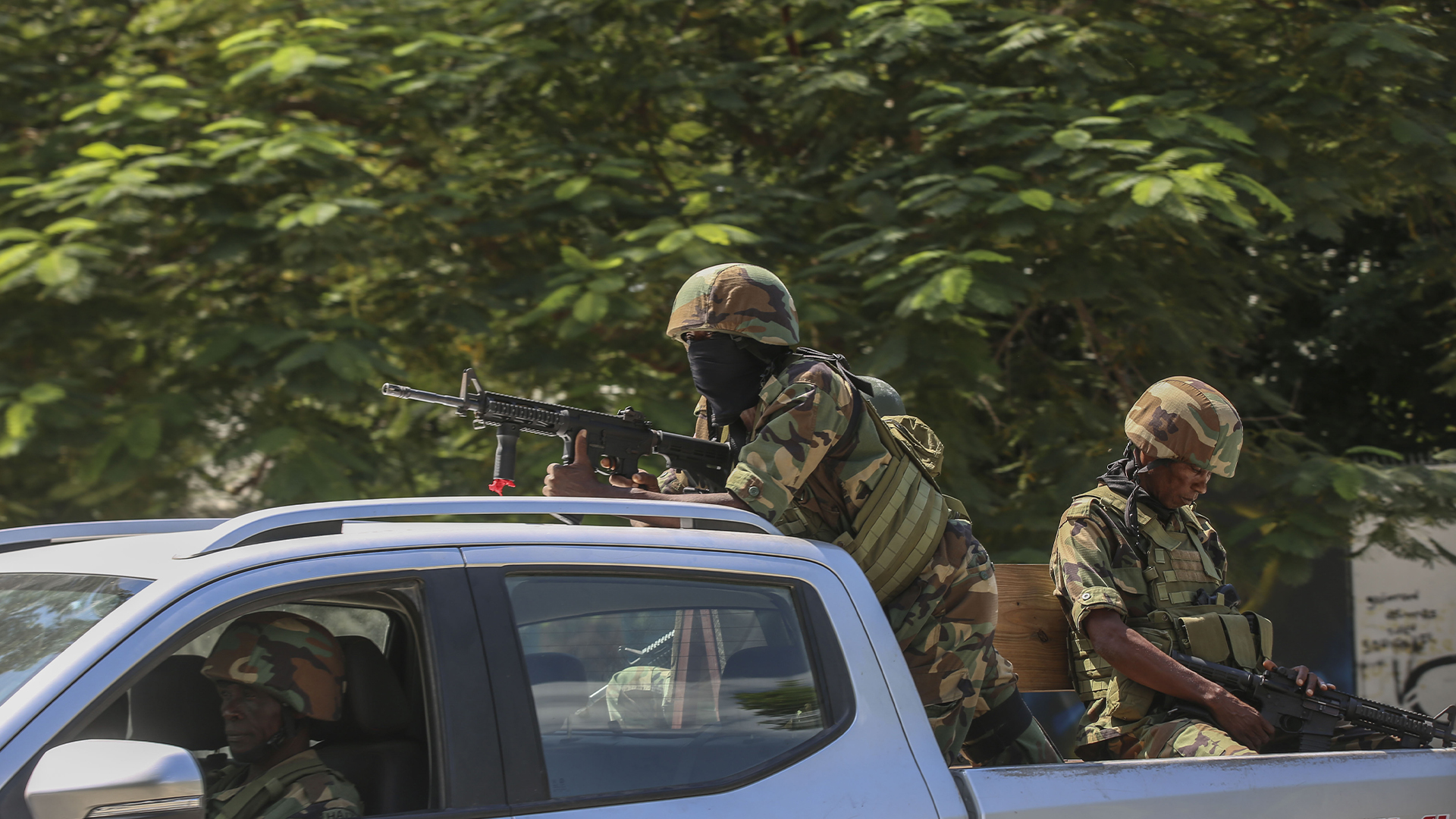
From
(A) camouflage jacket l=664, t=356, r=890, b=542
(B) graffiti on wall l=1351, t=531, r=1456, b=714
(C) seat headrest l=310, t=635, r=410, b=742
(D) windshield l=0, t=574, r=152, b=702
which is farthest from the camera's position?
(B) graffiti on wall l=1351, t=531, r=1456, b=714

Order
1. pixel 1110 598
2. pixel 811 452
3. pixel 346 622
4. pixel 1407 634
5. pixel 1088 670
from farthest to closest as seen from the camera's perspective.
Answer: pixel 1407 634, pixel 1088 670, pixel 1110 598, pixel 811 452, pixel 346 622

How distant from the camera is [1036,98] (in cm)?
581

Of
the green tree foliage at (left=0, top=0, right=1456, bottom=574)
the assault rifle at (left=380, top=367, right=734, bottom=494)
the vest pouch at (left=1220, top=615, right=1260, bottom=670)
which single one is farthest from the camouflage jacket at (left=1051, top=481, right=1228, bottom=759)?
the green tree foliage at (left=0, top=0, right=1456, bottom=574)

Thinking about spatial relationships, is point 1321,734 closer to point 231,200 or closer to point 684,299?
point 684,299

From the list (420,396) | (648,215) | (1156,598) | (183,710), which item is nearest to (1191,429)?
(1156,598)

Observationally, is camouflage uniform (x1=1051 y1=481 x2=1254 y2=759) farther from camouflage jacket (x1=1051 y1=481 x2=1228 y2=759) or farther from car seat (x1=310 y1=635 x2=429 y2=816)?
car seat (x1=310 y1=635 x2=429 y2=816)

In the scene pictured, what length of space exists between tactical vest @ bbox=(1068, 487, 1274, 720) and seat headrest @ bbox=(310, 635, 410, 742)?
6.91 feet

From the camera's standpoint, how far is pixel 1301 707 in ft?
10.6

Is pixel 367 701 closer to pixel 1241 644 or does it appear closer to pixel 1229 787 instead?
pixel 1229 787

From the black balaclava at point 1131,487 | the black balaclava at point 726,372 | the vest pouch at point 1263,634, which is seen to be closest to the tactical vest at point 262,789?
the black balaclava at point 726,372

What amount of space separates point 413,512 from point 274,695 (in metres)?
0.41

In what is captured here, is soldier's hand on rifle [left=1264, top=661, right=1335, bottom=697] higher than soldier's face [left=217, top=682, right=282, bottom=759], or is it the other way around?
soldier's face [left=217, top=682, right=282, bottom=759]

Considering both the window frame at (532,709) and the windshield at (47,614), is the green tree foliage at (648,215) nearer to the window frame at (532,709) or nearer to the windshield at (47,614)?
the window frame at (532,709)

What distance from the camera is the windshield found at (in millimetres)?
1777
